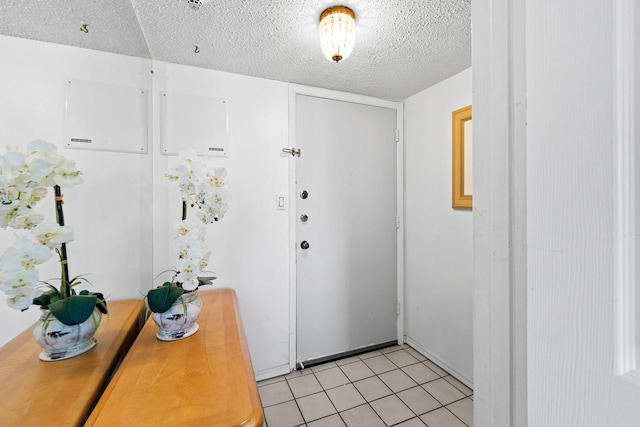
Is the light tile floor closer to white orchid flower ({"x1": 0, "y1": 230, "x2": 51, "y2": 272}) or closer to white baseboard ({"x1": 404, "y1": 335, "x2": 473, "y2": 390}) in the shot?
white baseboard ({"x1": 404, "y1": 335, "x2": 473, "y2": 390})

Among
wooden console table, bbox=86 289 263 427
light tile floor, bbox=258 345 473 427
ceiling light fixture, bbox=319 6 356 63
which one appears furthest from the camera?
light tile floor, bbox=258 345 473 427

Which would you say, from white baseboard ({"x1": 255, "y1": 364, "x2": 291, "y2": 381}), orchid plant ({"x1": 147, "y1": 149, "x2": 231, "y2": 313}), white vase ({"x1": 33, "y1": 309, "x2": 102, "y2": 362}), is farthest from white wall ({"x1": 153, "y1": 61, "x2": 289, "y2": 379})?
white vase ({"x1": 33, "y1": 309, "x2": 102, "y2": 362})

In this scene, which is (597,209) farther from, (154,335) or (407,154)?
(407,154)

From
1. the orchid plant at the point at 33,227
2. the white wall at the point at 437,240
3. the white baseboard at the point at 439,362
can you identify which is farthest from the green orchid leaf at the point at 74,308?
the white baseboard at the point at 439,362

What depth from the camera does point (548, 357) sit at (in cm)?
34

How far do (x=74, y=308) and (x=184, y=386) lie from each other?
1.23 ft

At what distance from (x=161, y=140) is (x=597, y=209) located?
188 centimetres

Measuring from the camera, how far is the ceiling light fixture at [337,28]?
47.7 inches

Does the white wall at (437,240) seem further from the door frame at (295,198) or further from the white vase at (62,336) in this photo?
the white vase at (62,336)

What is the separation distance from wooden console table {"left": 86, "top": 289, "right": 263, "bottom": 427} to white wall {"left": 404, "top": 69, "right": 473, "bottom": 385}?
1.53m

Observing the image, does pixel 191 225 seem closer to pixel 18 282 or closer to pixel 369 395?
pixel 18 282

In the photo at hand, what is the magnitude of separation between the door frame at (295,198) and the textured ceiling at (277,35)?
0.15 metres

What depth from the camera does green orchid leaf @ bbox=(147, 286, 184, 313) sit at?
1016mm

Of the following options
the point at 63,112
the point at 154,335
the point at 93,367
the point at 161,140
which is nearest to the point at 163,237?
the point at 161,140
